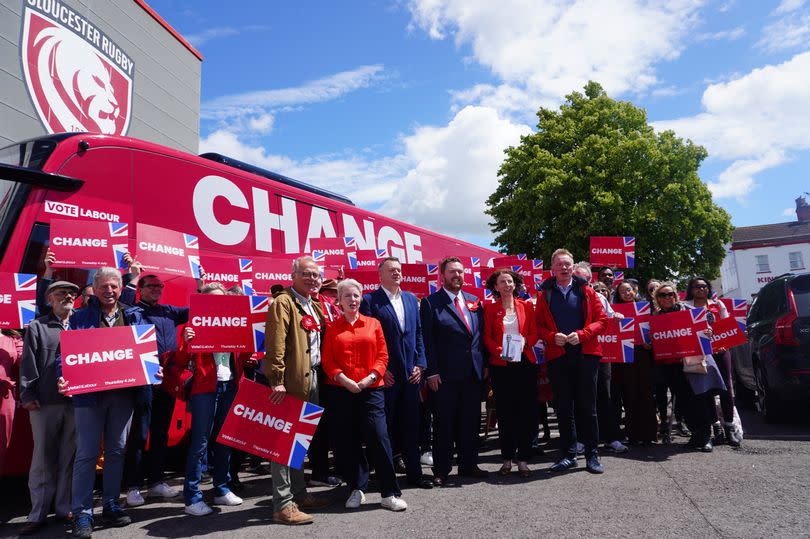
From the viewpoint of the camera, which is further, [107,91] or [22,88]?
[107,91]

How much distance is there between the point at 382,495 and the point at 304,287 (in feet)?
6.00

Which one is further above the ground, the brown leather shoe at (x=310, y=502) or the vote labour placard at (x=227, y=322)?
the vote labour placard at (x=227, y=322)

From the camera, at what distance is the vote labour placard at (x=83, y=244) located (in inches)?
198

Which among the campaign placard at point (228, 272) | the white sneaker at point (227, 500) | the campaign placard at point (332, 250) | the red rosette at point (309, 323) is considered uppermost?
the campaign placard at point (332, 250)

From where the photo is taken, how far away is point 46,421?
435 cm

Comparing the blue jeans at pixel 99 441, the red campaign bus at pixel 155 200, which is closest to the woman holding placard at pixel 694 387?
the red campaign bus at pixel 155 200

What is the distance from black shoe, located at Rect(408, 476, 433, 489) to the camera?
16.6ft

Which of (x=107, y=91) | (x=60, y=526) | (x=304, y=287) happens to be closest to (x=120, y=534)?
(x=60, y=526)

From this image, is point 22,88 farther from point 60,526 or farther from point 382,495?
point 382,495

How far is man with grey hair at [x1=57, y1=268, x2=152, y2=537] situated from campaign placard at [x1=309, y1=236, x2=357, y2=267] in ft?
13.0

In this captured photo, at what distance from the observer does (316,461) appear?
5445 millimetres

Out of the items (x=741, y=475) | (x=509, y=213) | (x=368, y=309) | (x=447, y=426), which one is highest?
(x=509, y=213)

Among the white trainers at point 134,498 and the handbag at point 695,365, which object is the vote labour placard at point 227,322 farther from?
the handbag at point 695,365

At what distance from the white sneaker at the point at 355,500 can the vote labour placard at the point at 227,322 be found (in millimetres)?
1451
